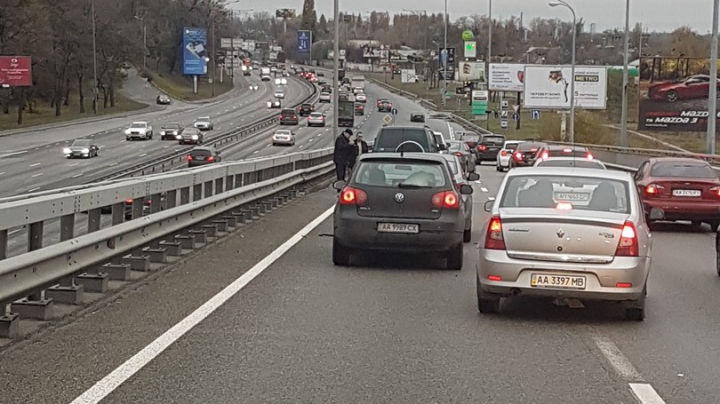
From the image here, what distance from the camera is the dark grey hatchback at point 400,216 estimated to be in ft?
45.6

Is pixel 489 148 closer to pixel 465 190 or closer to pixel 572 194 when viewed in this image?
pixel 465 190

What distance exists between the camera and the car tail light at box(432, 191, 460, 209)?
14.0 meters

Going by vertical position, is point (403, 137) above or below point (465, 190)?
below

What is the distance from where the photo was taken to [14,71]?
73938 millimetres

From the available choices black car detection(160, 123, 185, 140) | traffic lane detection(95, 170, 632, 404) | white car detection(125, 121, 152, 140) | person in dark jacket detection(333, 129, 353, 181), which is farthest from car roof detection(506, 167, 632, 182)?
white car detection(125, 121, 152, 140)

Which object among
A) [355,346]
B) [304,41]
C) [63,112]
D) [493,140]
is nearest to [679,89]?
[493,140]

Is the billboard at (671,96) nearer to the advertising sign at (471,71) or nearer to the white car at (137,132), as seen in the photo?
the white car at (137,132)

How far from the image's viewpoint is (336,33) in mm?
36688

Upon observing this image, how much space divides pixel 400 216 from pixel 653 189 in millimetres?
8889

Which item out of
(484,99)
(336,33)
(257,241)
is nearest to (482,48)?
(484,99)

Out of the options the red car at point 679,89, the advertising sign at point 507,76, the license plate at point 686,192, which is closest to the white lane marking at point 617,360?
the license plate at point 686,192

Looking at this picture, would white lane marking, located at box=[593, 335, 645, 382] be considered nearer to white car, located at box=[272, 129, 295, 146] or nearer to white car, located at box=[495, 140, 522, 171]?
white car, located at box=[495, 140, 522, 171]

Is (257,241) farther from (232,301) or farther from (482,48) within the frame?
(482,48)

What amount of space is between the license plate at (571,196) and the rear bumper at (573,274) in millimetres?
938
